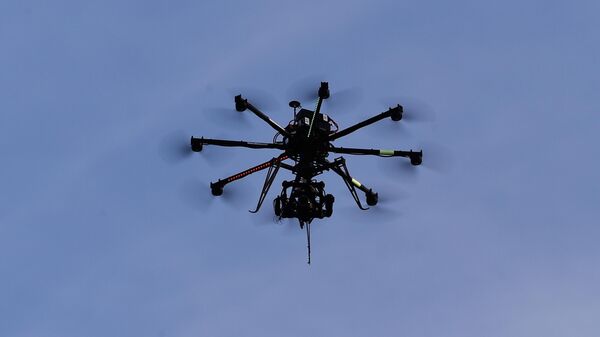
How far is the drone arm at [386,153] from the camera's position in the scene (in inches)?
1533

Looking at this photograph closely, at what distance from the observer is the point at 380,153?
130ft

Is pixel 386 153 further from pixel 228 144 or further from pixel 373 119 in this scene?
pixel 228 144

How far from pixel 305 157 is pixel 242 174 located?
3.00 metres

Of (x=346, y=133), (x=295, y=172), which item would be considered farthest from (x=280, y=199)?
(x=346, y=133)

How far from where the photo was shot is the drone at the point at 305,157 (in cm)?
3838

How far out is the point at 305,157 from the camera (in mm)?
38625

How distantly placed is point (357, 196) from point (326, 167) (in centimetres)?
215

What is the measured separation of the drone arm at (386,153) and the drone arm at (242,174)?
2434mm

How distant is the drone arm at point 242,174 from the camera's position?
38562mm

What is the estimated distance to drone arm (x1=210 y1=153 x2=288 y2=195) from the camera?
127ft

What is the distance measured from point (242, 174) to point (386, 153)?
6691mm

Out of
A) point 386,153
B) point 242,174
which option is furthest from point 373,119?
point 242,174

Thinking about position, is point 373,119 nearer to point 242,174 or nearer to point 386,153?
point 386,153

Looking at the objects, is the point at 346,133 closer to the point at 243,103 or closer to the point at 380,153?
the point at 380,153
